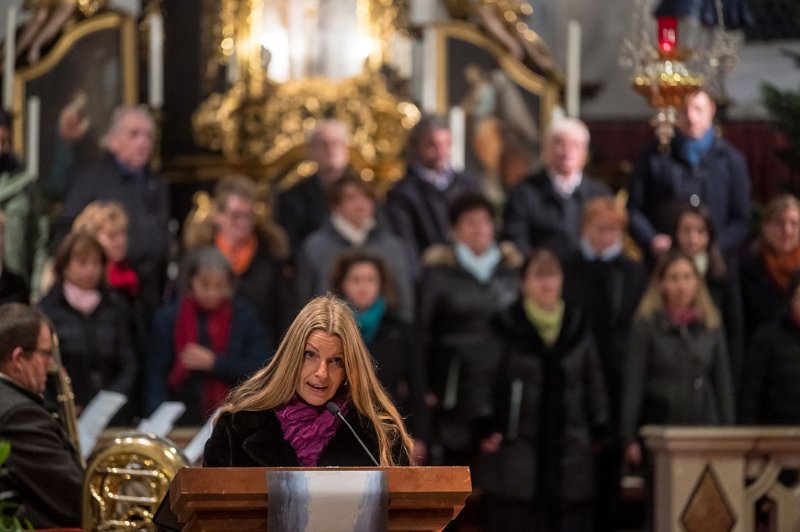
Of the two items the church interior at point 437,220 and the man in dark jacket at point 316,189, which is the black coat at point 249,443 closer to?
the church interior at point 437,220

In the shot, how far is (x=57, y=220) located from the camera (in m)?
11.2

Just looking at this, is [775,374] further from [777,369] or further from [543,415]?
[543,415]

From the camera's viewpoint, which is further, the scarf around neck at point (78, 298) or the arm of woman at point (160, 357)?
the arm of woman at point (160, 357)

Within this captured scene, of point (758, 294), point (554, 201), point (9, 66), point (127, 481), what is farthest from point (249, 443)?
point (9, 66)

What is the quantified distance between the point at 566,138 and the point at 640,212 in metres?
0.57

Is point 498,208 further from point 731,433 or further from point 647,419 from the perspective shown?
point 731,433

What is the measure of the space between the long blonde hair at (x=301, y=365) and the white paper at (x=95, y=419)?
7.50 feet

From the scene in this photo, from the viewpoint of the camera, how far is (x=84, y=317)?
9484 millimetres

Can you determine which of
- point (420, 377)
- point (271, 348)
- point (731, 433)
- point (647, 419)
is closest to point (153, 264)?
point (271, 348)

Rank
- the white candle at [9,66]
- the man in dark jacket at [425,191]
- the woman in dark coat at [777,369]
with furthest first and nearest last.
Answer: the white candle at [9,66] < the man in dark jacket at [425,191] < the woman in dark coat at [777,369]

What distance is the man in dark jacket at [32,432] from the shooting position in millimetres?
7219

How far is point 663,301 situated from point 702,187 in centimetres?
137

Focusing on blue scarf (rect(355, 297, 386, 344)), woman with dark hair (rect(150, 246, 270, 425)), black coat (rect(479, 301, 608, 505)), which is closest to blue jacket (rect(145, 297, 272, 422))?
woman with dark hair (rect(150, 246, 270, 425))

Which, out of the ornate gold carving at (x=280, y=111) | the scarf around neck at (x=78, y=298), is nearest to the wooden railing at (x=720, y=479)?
the scarf around neck at (x=78, y=298)
